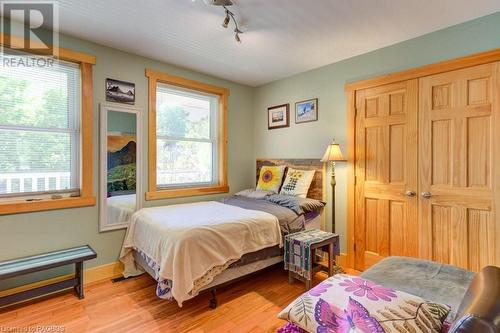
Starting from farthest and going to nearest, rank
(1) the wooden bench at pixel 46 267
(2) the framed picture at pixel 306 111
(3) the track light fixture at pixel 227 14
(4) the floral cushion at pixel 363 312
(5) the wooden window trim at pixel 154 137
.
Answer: (2) the framed picture at pixel 306 111 → (5) the wooden window trim at pixel 154 137 → (1) the wooden bench at pixel 46 267 → (3) the track light fixture at pixel 227 14 → (4) the floral cushion at pixel 363 312

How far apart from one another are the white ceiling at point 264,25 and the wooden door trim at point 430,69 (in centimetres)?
33

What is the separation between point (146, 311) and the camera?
215cm

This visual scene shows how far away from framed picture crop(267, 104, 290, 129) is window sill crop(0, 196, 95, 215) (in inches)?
102

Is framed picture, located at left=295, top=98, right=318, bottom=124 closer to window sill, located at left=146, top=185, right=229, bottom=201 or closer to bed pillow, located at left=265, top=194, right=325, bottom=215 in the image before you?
bed pillow, located at left=265, top=194, right=325, bottom=215

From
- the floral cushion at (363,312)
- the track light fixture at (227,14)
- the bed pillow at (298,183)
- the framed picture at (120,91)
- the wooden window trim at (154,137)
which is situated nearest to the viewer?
the floral cushion at (363,312)

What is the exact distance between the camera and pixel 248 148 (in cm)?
424

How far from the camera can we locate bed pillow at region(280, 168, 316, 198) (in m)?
3.25

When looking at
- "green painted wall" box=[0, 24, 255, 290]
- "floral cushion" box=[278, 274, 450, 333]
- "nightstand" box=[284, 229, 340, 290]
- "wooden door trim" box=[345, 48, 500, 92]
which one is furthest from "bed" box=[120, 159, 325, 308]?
"wooden door trim" box=[345, 48, 500, 92]

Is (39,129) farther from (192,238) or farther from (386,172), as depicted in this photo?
(386,172)

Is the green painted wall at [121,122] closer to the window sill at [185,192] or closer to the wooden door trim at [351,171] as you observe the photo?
the window sill at [185,192]

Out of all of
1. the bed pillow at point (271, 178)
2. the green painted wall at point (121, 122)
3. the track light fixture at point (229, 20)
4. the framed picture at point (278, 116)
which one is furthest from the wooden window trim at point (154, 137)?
the track light fixture at point (229, 20)

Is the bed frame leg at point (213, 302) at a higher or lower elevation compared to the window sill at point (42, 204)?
lower

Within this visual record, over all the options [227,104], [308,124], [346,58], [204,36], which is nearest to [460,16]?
[346,58]

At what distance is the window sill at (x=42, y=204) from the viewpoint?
7.38 ft
